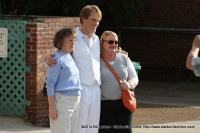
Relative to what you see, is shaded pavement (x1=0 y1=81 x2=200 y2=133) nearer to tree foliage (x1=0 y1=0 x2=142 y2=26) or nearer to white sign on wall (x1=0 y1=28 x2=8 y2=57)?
white sign on wall (x1=0 y1=28 x2=8 y2=57)

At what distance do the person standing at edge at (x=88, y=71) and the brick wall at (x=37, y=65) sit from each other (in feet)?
10.5

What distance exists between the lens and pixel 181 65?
56.4ft

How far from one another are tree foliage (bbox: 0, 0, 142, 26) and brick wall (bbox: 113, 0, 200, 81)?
2.96 feet

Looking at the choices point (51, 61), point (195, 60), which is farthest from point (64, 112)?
point (195, 60)

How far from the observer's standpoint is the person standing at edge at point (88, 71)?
5.87 m

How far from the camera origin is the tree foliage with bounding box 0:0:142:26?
14.3 m

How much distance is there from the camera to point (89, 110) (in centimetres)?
591

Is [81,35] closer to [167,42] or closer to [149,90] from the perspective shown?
[149,90]

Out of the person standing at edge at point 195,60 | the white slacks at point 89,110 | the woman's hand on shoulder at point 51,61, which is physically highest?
the person standing at edge at point 195,60

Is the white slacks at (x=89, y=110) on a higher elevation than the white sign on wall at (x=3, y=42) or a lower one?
lower

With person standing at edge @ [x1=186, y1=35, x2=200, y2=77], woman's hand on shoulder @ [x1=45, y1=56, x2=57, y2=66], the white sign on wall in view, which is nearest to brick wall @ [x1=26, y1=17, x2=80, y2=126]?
the white sign on wall

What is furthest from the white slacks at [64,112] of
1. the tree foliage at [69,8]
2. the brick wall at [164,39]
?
the brick wall at [164,39]

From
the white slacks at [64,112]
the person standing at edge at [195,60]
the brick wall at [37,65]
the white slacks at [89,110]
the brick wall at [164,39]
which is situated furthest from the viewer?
the brick wall at [164,39]

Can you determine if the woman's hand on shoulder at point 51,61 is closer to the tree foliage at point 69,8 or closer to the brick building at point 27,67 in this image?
the brick building at point 27,67
